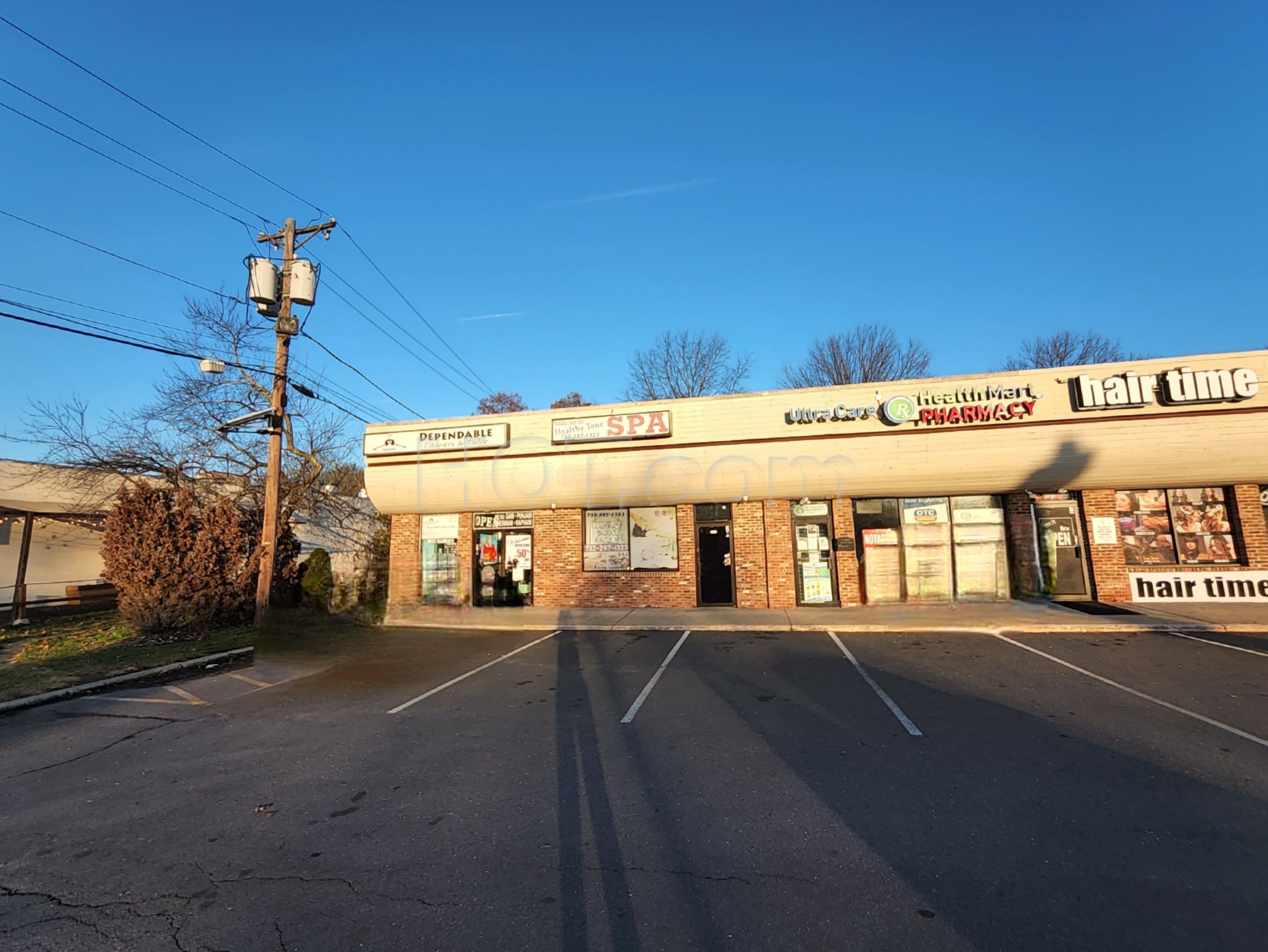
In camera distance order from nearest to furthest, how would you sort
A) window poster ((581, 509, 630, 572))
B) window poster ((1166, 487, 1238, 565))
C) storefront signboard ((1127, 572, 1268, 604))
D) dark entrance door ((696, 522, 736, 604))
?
storefront signboard ((1127, 572, 1268, 604)) < window poster ((1166, 487, 1238, 565)) < dark entrance door ((696, 522, 736, 604)) < window poster ((581, 509, 630, 572))

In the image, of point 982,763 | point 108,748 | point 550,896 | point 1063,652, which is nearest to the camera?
point 550,896

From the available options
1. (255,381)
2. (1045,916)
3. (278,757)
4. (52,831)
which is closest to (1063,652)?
(1045,916)

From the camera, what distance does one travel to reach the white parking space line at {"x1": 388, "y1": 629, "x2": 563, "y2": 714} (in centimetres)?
797

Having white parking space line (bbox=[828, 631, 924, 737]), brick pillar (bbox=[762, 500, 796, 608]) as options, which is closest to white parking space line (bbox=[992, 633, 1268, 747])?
white parking space line (bbox=[828, 631, 924, 737])

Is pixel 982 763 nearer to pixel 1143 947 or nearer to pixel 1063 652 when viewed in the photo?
pixel 1143 947

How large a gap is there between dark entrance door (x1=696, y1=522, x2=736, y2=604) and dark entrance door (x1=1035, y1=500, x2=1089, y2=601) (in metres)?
8.24

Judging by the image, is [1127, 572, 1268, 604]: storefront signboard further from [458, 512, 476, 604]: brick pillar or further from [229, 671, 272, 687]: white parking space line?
[229, 671, 272, 687]: white parking space line

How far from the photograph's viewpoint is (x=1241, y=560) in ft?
49.7

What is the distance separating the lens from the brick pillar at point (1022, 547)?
15953 millimetres

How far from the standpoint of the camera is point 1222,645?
411 inches

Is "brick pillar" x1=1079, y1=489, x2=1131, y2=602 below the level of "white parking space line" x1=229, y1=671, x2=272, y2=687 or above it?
above

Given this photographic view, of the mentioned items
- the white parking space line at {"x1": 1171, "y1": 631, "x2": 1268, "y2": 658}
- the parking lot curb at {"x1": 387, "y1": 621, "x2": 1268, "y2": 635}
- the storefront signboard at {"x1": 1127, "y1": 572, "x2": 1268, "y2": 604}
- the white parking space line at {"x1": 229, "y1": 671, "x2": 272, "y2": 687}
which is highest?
the storefront signboard at {"x1": 1127, "y1": 572, "x2": 1268, "y2": 604}

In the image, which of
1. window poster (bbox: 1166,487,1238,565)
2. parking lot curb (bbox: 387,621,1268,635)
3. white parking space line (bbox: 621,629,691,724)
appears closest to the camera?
white parking space line (bbox: 621,629,691,724)

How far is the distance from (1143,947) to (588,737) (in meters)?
4.63
